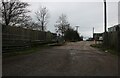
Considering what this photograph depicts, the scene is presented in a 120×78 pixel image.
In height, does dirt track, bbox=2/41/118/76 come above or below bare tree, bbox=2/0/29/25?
below

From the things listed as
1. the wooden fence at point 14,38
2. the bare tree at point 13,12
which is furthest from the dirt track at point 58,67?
the bare tree at point 13,12

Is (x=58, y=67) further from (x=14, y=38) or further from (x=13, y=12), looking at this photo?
(x=13, y=12)

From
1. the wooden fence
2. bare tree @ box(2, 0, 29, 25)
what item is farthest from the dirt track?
bare tree @ box(2, 0, 29, 25)

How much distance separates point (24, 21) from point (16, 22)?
8.23 ft

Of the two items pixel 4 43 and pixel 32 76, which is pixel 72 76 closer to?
pixel 32 76

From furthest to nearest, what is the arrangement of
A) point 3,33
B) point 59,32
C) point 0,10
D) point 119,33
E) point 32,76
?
point 59,32, point 0,10, point 119,33, point 3,33, point 32,76

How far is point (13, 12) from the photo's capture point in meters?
49.2

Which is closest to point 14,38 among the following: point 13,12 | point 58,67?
point 58,67

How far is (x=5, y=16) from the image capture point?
46.7m

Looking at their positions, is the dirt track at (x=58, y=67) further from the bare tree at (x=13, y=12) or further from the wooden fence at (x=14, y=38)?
the bare tree at (x=13, y=12)

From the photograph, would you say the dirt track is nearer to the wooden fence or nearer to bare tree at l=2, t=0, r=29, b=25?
the wooden fence

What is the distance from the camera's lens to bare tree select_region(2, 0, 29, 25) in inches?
1857

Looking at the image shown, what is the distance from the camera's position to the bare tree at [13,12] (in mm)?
47156

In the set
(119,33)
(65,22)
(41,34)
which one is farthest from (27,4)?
(65,22)
